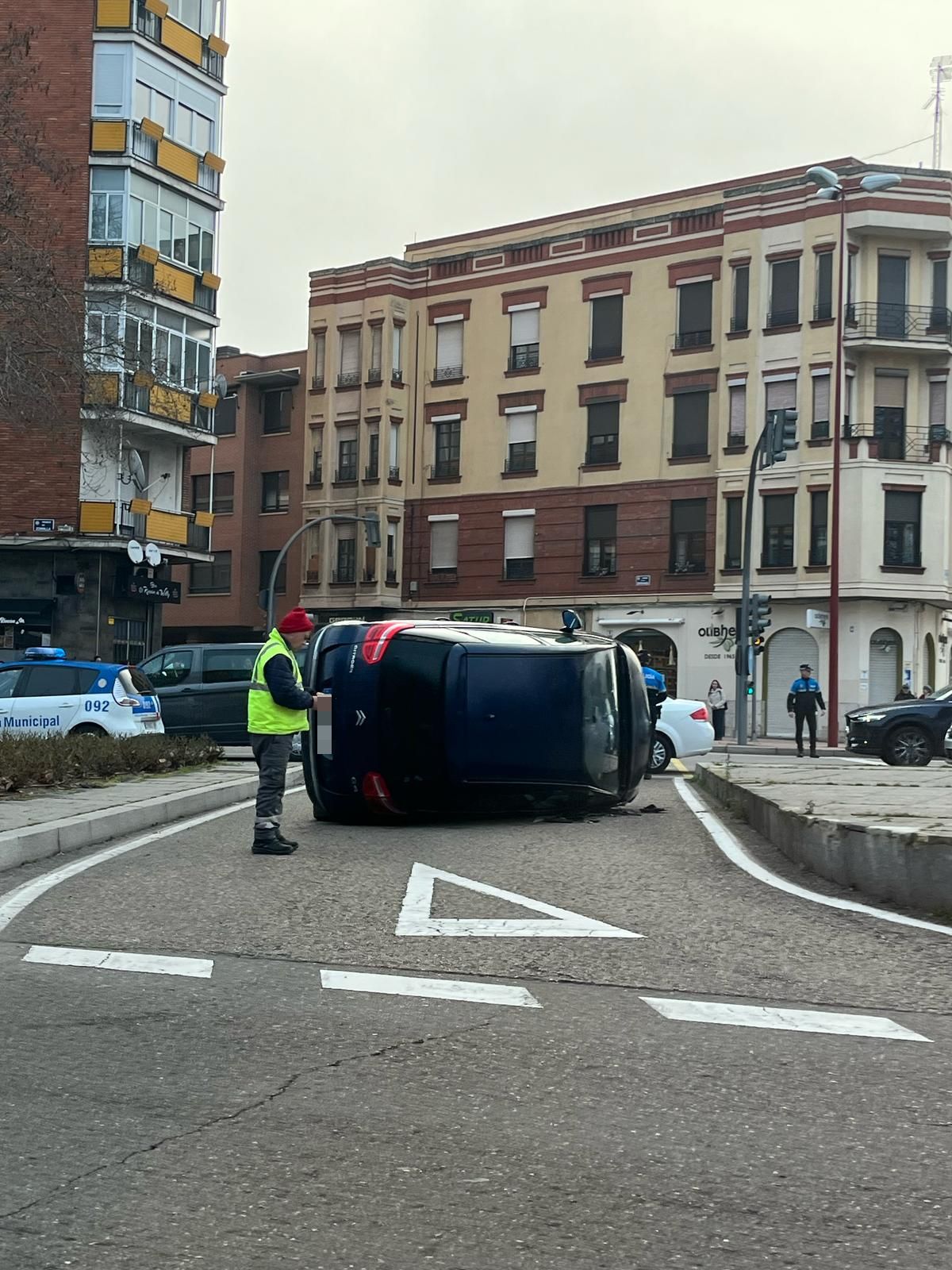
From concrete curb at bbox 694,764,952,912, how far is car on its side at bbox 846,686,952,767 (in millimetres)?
14106

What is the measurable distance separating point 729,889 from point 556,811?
428 cm

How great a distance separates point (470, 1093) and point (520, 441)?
46.7m

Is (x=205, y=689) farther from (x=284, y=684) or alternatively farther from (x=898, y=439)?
(x=898, y=439)

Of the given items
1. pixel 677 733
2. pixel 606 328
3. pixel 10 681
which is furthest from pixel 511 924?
pixel 606 328

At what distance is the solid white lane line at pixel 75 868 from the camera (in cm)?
801

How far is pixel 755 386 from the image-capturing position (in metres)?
45.0

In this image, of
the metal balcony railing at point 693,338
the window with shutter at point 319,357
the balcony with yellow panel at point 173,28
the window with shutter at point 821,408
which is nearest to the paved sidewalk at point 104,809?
the balcony with yellow panel at point 173,28

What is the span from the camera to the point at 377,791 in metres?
12.4

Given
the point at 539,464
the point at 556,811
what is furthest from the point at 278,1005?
the point at 539,464

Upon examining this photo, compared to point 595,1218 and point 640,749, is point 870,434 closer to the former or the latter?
point 640,749

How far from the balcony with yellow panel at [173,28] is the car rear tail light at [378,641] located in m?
31.6

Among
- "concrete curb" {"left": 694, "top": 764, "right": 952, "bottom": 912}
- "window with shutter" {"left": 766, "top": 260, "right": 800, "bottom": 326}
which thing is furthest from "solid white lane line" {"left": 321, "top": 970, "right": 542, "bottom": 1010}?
"window with shutter" {"left": 766, "top": 260, "right": 800, "bottom": 326}

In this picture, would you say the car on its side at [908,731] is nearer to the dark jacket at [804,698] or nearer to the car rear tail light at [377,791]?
Result: the dark jacket at [804,698]

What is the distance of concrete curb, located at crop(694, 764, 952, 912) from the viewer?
8164mm
